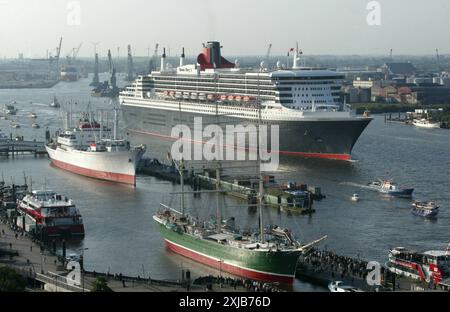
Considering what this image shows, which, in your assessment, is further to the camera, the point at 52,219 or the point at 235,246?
the point at 52,219

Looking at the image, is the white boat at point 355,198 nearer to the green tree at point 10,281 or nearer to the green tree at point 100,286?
the green tree at point 100,286

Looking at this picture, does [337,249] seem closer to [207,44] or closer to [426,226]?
[426,226]

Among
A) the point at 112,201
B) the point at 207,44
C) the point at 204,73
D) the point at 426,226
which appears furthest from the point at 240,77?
the point at 426,226

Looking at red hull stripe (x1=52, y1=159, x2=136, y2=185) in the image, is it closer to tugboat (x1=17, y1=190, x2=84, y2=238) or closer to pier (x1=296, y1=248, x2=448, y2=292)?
tugboat (x1=17, y1=190, x2=84, y2=238)

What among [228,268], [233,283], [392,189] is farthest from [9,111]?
[233,283]

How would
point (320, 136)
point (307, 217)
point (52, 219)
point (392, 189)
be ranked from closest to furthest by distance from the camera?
point (52, 219)
point (307, 217)
point (392, 189)
point (320, 136)

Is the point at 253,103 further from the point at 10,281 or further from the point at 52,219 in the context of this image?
the point at 10,281

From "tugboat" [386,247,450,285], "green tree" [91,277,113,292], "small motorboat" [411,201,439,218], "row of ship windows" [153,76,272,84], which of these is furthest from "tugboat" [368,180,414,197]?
"green tree" [91,277,113,292]
